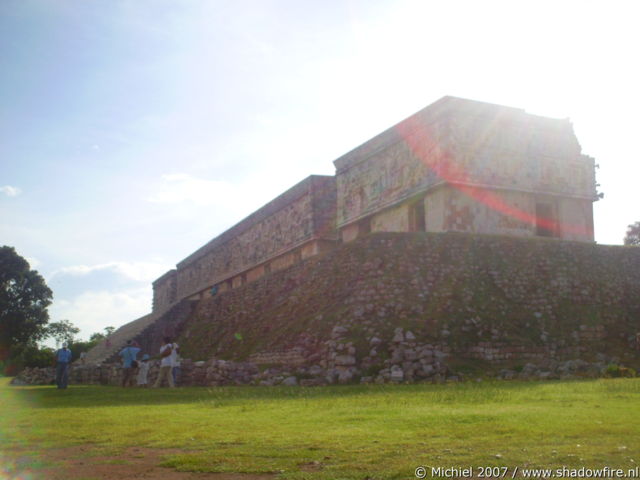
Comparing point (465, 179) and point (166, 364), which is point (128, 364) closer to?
point (166, 364)

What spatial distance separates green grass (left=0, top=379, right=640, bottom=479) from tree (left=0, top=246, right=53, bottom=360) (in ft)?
137

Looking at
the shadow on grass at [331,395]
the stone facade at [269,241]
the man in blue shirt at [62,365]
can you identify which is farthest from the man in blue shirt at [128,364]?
the stone facade at [269,241]

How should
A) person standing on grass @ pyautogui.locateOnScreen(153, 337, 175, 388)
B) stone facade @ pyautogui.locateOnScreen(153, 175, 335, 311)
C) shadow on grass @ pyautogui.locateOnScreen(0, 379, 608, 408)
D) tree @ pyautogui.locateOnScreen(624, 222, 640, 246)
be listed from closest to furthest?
shadow on grass @ pyautogui.locateOnScreen(0, 379, 608, 408) < person standing on grass @ pyautogui.locateOnScreen(153, 337, 175, 388) < stone facade @ pyautogui.locateOnScreen(153, 175, 335, 311) < tree @ pyautogui.locateOnScreen(624, 222, 640, 246)

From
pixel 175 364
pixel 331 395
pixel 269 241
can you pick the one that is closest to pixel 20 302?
pixel 269 241

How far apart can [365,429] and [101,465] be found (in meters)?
2.79

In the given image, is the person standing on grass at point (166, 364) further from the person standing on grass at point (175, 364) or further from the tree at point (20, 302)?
the tree at point (20, 302)

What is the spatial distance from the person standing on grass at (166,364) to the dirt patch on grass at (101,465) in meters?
10.6

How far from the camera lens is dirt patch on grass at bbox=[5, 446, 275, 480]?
5320mm

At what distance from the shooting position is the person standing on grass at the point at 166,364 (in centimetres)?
1750

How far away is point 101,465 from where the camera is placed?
5.89 metres

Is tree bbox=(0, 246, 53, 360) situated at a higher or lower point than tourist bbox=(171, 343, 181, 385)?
higher

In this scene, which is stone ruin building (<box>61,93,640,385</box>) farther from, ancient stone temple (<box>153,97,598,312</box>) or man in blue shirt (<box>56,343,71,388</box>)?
man in blue shirt (<box>56,343,71,388</box>)

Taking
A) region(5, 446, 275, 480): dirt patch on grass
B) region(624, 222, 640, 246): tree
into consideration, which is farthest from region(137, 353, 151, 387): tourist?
region(624, 222, 640, 246): tree

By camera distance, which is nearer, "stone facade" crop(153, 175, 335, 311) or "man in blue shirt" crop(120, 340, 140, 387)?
"man in blue shirt" crop(120, 340, 140, 387)
